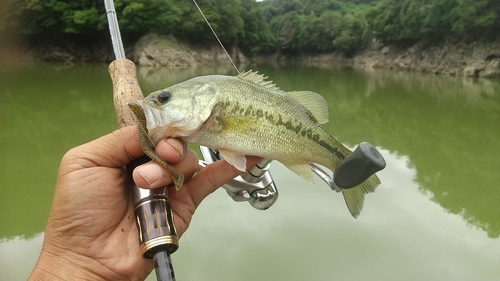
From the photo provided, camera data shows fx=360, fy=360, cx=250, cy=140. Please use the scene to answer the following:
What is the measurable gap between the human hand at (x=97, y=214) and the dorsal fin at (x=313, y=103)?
0.76m

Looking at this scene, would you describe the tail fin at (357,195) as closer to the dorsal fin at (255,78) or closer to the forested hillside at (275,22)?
the dorsal fin at (255,78)

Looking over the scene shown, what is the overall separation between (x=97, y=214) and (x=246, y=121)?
0.95 m

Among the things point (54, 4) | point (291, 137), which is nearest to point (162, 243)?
point (291, 137)

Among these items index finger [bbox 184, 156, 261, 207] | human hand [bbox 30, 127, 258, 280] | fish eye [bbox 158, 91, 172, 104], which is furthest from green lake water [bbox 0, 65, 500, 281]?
fish eye [bbox 158, 91, 172, 104]

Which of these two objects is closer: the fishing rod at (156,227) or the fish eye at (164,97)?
the fishing rod at (156,227)

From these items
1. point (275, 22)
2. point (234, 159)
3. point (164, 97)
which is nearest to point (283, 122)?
point (234, 159)

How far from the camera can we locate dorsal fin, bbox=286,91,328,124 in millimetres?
2246

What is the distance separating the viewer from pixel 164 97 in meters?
1.85

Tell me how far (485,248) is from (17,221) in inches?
230

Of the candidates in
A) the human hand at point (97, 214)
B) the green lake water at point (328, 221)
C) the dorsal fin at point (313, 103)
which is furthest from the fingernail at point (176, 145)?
the green lake water at point (328, 221)

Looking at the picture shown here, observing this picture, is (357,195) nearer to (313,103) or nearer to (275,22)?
(313,103)

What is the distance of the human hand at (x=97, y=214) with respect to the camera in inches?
73.4

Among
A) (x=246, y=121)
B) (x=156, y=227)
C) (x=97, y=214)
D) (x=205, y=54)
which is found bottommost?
(x=156, y=227)

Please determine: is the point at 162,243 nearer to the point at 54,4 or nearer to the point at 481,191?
the point at 481,191
